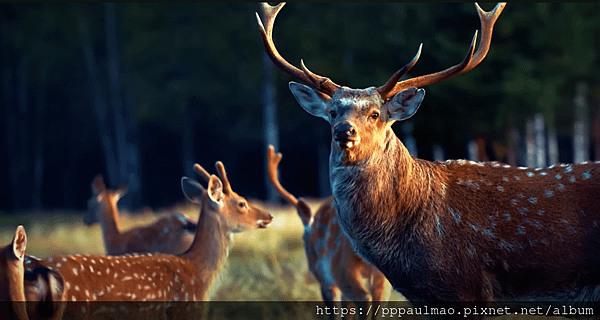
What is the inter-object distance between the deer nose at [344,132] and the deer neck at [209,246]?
7.75 ft

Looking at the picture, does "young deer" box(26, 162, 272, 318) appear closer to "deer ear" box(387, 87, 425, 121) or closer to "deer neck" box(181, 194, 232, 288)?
"deer neck" box(181, 194, 232, 288)

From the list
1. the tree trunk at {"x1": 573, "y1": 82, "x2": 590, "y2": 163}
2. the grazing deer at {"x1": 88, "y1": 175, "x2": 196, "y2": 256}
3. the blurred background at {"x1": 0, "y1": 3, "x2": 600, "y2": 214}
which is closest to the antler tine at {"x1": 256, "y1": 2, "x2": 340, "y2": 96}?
the grazing deer at {"x1": 88, "y1": 175, "x2": 196, "y2": 256}

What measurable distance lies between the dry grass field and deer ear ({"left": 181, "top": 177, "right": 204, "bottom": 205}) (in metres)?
0.72

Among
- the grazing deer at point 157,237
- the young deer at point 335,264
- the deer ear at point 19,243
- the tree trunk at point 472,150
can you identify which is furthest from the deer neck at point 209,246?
the tree trunk at point 472,150

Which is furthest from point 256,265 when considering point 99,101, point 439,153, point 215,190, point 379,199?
point 99,101

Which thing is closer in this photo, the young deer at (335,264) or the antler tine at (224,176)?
the young deer at (335,264)

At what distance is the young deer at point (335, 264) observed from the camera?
5793 millimetres

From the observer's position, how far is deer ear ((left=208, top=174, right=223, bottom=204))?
21.8 feet

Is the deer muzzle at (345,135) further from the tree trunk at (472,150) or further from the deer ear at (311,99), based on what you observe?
the tree trunk at (472,150)

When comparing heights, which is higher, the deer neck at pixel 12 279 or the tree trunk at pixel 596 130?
the deer neck at pixel 12 279

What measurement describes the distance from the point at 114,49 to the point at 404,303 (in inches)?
656

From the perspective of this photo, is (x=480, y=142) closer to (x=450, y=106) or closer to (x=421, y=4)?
(x=450, y=106)

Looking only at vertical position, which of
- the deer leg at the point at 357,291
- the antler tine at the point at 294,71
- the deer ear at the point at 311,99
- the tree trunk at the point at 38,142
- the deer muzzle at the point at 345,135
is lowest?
the tree trunk at the point at 38,142

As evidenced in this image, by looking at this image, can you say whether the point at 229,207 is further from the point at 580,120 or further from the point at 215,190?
the point at 580,120
